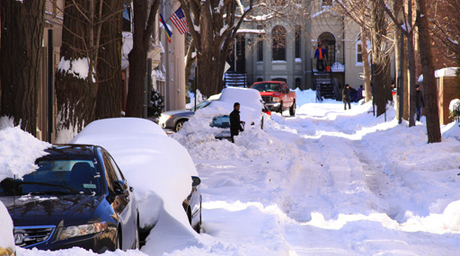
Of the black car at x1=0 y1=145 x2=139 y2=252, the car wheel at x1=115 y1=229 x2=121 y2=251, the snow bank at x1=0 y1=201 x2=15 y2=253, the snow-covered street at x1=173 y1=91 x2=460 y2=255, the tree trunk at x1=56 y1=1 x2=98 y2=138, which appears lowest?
the snow-covered street at x1=173 y1=91 x2=460 y2=255

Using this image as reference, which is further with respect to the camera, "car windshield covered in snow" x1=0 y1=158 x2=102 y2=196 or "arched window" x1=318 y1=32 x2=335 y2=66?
"arched window" x1=318 y1=32 x2=335 y2=66

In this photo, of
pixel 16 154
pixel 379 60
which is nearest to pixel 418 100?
pixel 379 60

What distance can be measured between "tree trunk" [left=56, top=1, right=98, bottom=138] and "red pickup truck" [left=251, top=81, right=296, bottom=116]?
26.0 metres

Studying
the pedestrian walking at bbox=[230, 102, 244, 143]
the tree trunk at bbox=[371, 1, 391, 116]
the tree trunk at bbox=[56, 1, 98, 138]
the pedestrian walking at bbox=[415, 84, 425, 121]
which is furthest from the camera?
the tree trunk at bbox=[371, 1, 391, 116]

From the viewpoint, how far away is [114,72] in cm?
1413

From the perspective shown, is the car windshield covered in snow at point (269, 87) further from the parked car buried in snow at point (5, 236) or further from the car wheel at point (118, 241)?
the parked car buried in snow at point (5, 236)

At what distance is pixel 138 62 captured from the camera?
1798 cm

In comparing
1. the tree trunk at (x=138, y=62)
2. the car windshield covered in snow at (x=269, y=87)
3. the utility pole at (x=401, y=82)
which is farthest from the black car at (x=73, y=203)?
the car windshield covered in snow at (x=269, y=87)

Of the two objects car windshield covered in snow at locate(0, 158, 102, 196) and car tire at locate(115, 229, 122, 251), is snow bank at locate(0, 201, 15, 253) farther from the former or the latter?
car windshield covered in snow at locate(0, 158, 102, 196)

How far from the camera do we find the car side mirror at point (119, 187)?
6566 mm

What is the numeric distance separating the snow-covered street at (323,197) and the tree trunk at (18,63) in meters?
3.18

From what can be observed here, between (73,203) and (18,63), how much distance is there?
4445 millimetres

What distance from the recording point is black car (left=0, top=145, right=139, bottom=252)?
5324 millimetres

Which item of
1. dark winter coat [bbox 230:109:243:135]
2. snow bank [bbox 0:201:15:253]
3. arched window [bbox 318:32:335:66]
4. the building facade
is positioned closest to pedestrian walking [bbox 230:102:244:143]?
dark winter coat [bbox 230:109:243:135]
